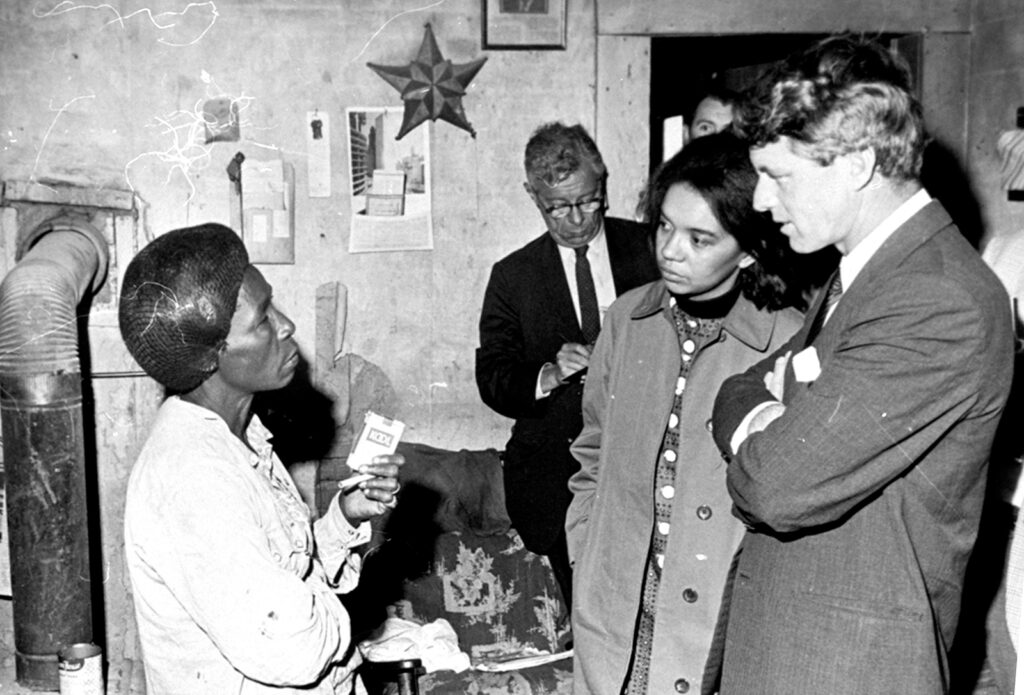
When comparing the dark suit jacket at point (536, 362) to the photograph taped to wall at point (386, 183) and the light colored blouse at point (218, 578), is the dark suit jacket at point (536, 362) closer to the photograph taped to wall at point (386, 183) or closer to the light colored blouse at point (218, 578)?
the photograph taped to wall at point (386, 183)

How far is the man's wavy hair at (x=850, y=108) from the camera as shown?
77.3 inches

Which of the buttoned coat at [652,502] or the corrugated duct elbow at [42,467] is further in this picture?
the corrugated duct elbow at [42,467]

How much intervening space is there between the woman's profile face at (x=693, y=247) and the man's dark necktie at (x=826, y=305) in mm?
424

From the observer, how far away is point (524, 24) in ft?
17.1

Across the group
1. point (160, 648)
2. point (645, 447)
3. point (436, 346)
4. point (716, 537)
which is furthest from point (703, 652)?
point (436, 346)

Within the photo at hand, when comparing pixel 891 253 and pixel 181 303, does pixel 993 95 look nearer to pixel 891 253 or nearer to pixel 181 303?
pixel 891 253

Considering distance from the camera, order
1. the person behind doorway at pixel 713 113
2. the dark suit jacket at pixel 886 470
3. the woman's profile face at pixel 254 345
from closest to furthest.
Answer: the dark suit jacket at pixel 886 470
the woman's profile face at pixel 254 345
the person behind doorway at pixel 713 113

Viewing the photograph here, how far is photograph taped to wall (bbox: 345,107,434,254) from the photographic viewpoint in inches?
203

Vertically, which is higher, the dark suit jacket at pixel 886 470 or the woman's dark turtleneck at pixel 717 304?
the woman's dark turtleneck at pixel 717 304

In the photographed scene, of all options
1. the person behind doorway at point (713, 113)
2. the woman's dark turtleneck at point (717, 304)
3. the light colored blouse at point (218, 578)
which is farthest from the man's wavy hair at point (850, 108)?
the person behind doorway at point (713, 113)

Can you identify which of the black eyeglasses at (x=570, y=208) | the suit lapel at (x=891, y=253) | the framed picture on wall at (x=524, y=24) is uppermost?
the framed picture on wall at (x=524, y=24)

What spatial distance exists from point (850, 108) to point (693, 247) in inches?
26.9

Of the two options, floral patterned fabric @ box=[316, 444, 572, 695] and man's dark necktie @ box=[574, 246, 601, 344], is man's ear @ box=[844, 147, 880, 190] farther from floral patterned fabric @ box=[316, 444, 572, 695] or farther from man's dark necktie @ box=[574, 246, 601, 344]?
floral patterned fabric @ box=[316, 444, 572, 695]

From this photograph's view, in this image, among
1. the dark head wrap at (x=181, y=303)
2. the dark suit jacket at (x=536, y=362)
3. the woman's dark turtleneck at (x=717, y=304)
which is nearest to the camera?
the dark head wrap at (x=181, y=303)
